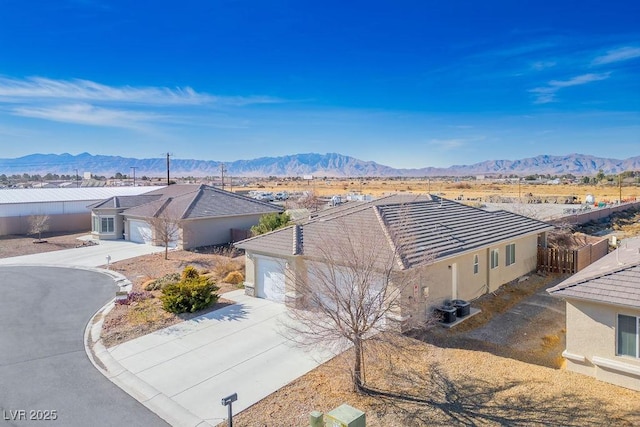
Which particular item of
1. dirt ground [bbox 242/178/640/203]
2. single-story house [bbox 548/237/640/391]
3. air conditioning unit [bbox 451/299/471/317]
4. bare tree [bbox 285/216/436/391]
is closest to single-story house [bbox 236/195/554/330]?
air conditioning unit [bbox 451/299/471/317]

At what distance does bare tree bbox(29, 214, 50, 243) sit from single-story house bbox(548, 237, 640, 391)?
37.3m

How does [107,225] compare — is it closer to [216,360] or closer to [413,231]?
[216,360]

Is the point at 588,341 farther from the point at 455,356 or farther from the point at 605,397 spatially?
the point at 455,356

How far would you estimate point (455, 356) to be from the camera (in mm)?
12219

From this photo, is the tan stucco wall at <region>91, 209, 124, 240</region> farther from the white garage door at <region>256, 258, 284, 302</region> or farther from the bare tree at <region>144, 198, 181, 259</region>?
the white garage door at <region>256, 258, 284, 302</region>

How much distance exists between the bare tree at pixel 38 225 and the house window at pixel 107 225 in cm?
471

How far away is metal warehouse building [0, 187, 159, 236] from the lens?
36.8 meters

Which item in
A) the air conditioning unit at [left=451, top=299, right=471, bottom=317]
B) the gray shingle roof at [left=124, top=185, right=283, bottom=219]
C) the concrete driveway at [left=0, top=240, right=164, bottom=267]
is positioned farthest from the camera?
the gray shingle roof at [left=124, top=185, right=283, bottom=219]

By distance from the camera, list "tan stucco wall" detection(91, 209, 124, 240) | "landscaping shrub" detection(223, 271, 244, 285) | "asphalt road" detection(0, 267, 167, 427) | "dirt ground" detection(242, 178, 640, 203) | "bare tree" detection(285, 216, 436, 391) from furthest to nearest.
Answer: "dirt ground" detection(242, 178, 640, 203) < "tan stucco wall" detection(91, 209, 124, 240) < "landscaping shrub" detection(223, 271, 244, 285) < "bare tree" detection(285, 216, 436, 391) < "asphalt road" detection(0, 267, 167, 427)

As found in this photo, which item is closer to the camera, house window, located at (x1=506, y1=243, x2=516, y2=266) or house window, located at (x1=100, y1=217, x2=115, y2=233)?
house window, located at (x1=506, y1=243, x2=516, y2=266)

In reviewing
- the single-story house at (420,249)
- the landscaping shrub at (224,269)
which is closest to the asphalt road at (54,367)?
the landscaping shrub at (224,269)

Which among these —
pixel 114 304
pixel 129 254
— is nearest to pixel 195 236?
pixel 129 254

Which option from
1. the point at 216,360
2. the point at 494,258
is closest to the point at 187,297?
the point at 216,360

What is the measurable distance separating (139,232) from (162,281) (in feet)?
50.7
